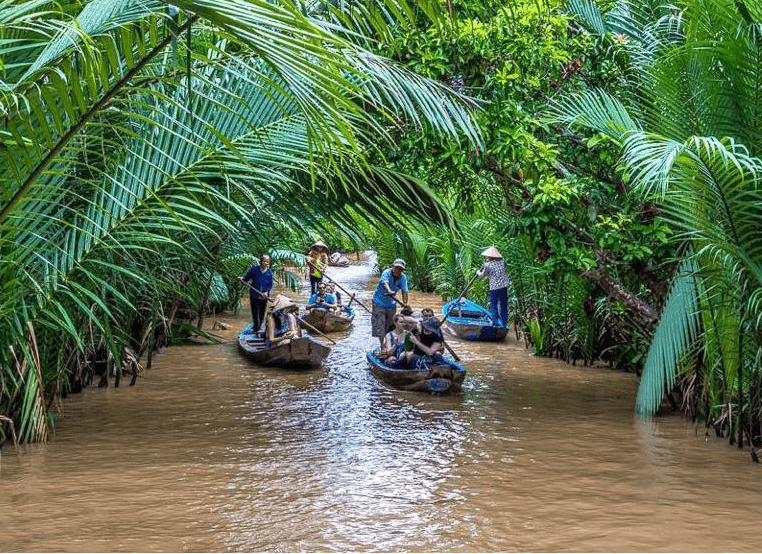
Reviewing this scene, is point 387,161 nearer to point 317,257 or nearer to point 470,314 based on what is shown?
point 470,314

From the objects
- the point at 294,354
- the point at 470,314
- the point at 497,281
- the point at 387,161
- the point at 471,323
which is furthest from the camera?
the point at 470,314

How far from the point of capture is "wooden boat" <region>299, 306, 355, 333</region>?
1833cm

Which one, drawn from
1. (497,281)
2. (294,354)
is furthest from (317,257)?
(294,354)

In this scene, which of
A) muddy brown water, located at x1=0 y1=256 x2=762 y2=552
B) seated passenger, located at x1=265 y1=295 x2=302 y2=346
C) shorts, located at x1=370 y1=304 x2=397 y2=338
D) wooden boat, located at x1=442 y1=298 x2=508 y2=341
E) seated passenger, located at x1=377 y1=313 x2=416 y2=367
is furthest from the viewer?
wooden boat, located at x1=442 y1=298 x2=508 y2=341

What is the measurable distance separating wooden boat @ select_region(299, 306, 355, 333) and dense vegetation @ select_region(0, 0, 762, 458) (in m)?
5.33

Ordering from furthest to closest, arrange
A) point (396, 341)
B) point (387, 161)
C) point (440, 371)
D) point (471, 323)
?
1. point (471, 323)
2. point (396, 341)
3. point (440, 371)
4. point (387, 161)

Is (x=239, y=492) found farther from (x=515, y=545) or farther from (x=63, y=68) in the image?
(x=63, y=68)

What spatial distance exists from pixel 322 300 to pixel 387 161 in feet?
42.8

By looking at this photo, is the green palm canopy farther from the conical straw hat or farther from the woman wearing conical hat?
the woman wearing conical hat

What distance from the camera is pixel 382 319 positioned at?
15297mm

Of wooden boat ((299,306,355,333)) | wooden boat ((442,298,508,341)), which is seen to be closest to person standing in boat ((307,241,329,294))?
wooden boat ((299,306,355,333))

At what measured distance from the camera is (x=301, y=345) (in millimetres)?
13578

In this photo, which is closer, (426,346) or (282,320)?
(426,346)

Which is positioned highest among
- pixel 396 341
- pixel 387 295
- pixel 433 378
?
pixel 387 295
